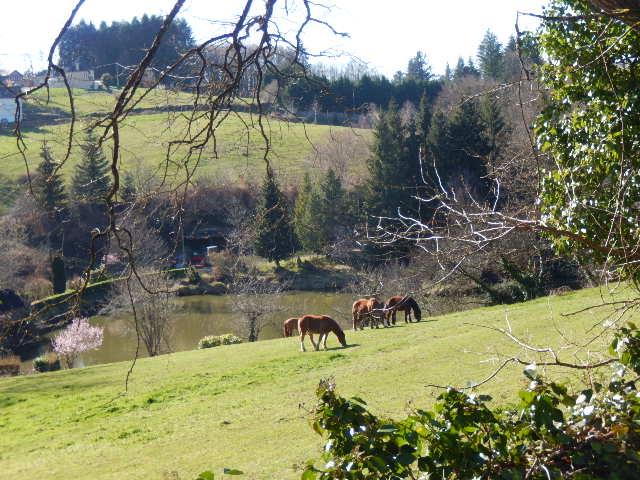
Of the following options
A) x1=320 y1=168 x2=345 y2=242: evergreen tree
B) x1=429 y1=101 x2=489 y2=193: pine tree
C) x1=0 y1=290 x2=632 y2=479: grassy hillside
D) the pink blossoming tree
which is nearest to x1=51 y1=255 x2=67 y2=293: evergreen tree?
the pink blossoming tree

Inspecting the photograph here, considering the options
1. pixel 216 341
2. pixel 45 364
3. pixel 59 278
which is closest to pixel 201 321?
pixel 59 278

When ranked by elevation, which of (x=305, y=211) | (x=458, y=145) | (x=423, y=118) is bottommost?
(x=305, y=211)

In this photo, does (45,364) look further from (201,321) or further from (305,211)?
(305,211)

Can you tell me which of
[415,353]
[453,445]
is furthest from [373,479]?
[415,353]

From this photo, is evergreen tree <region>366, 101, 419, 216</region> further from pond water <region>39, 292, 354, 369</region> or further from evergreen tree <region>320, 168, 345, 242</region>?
pond water <region>39, 292, 354, 369</region>

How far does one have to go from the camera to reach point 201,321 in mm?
36562

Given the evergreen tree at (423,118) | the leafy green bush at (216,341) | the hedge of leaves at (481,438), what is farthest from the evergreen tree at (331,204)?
the hedge of leaves at (481,438)

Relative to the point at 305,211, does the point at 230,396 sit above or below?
below

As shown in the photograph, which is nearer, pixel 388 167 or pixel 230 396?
pixel 230 396

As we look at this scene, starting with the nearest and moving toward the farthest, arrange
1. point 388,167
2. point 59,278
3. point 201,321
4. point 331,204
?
1. point 59,278
2. point 201,321
3. point 331,204
4. point 388,167

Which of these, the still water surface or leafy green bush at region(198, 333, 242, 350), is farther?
the still water surface

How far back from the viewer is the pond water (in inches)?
1251

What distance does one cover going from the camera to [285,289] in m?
43.3

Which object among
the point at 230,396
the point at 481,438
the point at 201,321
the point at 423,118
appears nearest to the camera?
the point at 481,438
